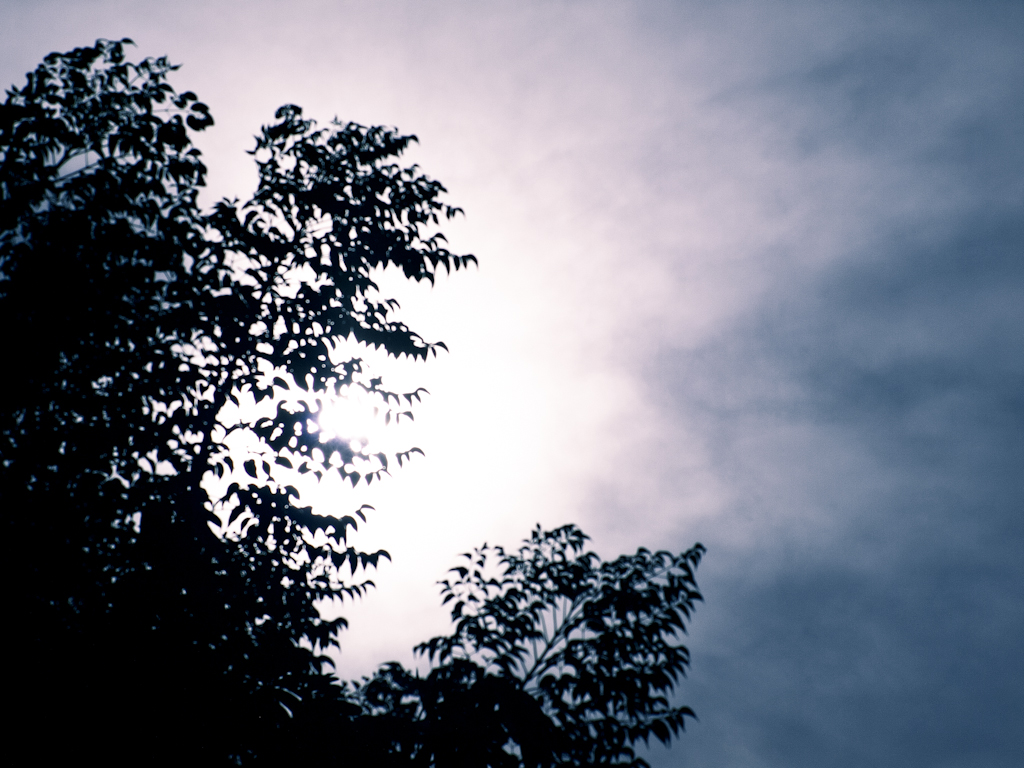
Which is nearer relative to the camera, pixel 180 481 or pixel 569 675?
pixel 180 481

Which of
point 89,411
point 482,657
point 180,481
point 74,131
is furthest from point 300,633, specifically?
point 74,131

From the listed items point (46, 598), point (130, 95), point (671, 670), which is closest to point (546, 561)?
point (671, 670)

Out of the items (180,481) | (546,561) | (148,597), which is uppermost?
(546,561)

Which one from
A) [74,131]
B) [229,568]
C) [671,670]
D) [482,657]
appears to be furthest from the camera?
[482,657]

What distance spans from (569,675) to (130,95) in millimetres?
8841

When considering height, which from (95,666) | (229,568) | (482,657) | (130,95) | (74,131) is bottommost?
(95,666)

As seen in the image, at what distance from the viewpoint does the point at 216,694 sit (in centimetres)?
445

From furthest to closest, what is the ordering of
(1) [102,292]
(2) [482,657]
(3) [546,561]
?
1. (3) [546,561]
2. (2) [482,657]
3. (1) [102,292]

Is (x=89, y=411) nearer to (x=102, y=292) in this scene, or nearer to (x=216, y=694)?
(x=102, y=292)

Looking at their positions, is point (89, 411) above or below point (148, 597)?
above

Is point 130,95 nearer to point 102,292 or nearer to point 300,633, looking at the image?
point 102,292

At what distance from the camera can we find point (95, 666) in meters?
4.33

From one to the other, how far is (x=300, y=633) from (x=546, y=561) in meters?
5.60

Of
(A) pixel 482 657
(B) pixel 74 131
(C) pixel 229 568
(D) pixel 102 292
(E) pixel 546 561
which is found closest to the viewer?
(C) pixel 229 568
